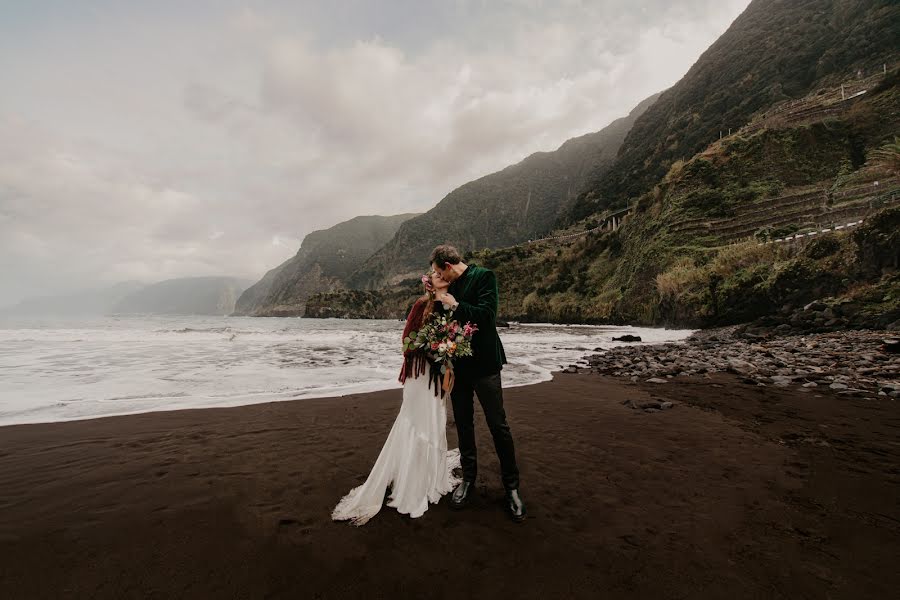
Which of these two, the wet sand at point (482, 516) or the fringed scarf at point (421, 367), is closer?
the wet sand at point (482, 516)

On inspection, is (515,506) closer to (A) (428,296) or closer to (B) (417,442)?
(B) (417,442)

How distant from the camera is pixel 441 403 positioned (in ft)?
12.2

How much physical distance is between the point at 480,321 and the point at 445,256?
2.64 feet

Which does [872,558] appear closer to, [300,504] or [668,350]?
[300,504]

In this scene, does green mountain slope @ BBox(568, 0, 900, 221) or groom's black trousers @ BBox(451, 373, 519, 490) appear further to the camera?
green mountain slope @ BBox(568, 0, 900, 221)

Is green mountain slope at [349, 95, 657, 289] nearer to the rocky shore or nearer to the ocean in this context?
the ocean

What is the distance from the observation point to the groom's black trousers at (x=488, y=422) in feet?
11.6

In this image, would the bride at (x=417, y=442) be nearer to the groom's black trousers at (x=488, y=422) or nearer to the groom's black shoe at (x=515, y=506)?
the groom's black trousers at (x=488, y=422)

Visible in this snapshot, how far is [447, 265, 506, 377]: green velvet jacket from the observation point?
351 cm

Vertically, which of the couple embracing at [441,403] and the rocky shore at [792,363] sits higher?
the couple embracing at [441,403]

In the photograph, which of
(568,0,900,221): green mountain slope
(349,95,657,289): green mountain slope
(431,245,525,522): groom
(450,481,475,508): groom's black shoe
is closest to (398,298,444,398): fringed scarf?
(431,245,525,522): groom

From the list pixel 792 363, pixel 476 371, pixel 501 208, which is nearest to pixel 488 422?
pixel 476 371

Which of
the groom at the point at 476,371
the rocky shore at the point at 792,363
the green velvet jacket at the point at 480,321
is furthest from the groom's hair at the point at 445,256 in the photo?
the rocky shore at the point at 792,363

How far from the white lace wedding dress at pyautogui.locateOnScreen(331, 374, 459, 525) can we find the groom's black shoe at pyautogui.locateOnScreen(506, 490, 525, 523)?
2.35 ft
